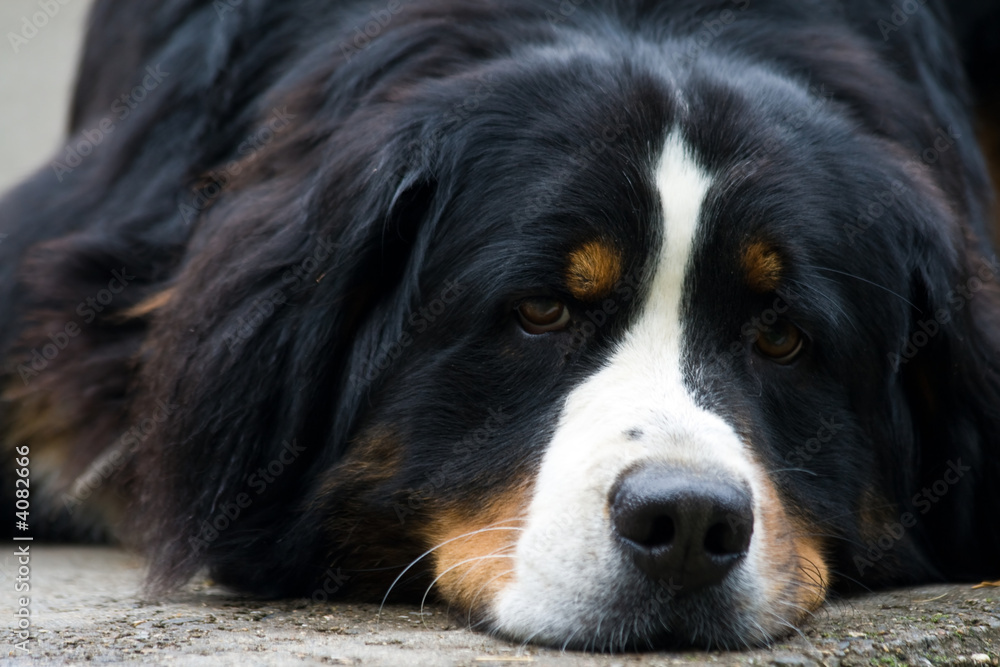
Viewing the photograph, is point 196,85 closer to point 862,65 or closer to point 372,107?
point 372,107

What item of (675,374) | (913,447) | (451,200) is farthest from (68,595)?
(913,447)

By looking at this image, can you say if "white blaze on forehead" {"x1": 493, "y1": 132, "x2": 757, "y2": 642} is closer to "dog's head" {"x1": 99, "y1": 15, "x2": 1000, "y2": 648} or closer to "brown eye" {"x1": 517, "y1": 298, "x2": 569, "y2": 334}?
"dog's head" {"x1": 99, "y1": 15, "x2": 1000, "y2": 648}

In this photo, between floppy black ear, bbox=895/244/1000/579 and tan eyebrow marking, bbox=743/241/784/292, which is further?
floppy black ear, bbox=895/244/1000/579

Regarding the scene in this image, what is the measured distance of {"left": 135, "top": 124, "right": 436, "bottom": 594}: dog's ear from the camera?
9.21 feet

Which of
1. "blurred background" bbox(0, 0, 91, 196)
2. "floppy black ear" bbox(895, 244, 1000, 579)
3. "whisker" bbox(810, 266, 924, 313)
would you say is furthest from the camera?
"blurred background" bbox(0, 0, 91, 196)

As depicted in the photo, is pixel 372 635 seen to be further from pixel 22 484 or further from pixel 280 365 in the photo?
pixel 22 484

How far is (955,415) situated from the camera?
3.06m

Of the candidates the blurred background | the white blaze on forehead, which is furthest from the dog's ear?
the blurred background

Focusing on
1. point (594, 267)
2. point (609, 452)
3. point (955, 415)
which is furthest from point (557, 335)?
point (955, 415)

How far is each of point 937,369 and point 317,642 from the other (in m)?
1.81

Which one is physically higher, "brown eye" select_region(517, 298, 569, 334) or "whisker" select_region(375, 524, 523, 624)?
"brown eye" select_region(517, 298, 569, 334)

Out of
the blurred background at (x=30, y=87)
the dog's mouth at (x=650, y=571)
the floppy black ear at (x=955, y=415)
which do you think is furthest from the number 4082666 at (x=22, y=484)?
the blurred background at (x=30, y=87)

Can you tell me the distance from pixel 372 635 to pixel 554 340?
79 centimetres

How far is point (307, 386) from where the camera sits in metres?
2.83
